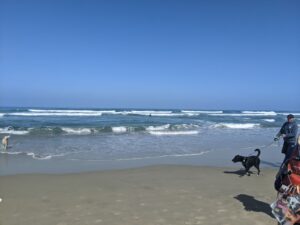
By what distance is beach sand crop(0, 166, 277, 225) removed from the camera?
5.59m

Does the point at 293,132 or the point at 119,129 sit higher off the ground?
the point at 293,132

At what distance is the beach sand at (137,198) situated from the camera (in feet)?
18.3

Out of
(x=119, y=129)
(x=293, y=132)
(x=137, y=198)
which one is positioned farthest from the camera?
(x=119, y=129)

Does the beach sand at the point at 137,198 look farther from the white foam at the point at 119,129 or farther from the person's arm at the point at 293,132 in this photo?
the white foam at the point at 119,129

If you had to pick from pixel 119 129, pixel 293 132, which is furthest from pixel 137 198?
pixel 119 129

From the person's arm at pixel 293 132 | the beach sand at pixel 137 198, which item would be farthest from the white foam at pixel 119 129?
the person's arm at pixel 293 132

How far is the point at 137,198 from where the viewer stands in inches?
265

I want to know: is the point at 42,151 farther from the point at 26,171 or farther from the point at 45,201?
the point at 45,201

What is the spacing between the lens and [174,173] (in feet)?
31.0

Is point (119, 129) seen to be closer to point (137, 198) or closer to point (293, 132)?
point (293, 132)

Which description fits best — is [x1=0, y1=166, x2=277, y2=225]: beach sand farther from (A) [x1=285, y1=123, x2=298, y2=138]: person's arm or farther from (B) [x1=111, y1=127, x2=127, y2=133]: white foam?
(B) [x1=111, y1=127, x2=127, y2=133]: white foam

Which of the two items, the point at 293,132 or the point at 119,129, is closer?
the point at 293,132

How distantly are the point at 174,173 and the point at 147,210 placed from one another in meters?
3.54

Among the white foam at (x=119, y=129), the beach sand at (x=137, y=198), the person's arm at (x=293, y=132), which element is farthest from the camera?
the white foam at (x=119, y=129)
